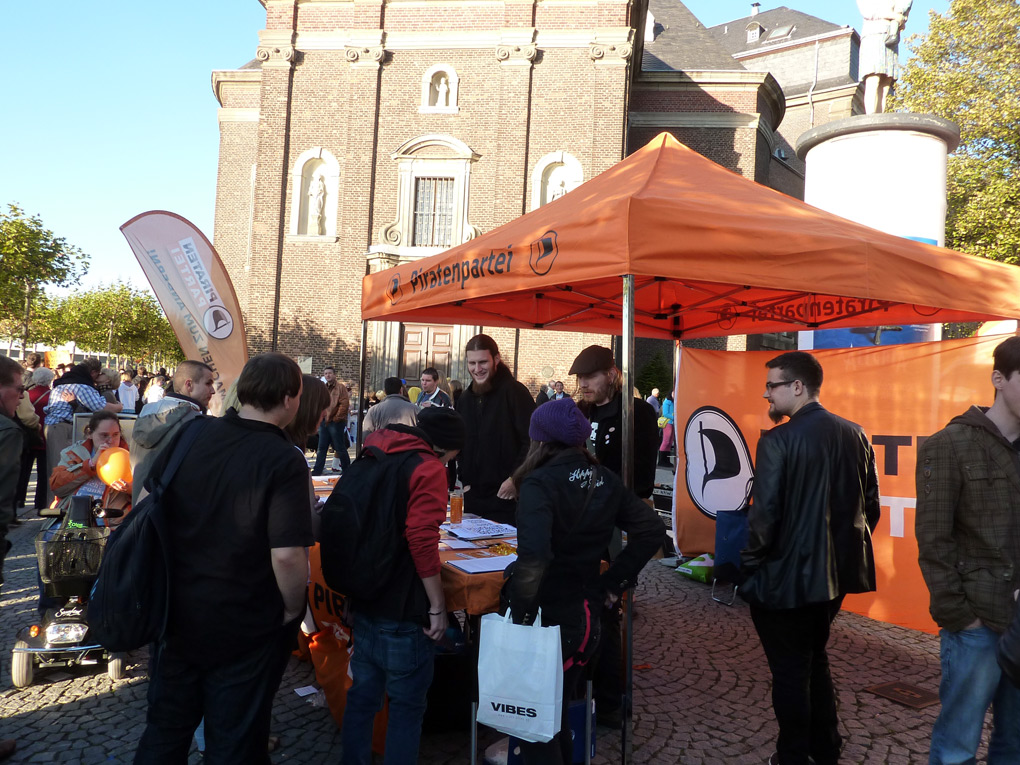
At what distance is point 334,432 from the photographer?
36.1 feet

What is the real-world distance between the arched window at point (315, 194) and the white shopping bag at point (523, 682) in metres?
19.5

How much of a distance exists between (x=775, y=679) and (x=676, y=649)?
1861 millimetres

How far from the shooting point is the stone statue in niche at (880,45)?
7211 mm

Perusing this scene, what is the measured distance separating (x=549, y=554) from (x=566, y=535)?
150 mm

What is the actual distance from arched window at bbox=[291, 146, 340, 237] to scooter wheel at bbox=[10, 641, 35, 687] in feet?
58.2

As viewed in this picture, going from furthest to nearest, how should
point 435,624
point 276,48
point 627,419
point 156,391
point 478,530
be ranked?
point 276,48 → point 156,391 → point 478,530 → point 627,419 → point 435,624

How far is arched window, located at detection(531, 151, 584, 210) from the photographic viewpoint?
19.5 m

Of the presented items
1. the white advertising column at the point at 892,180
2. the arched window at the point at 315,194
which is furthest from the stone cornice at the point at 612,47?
the white advertising column at the point at 892,180

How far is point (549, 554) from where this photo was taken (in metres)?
2.49

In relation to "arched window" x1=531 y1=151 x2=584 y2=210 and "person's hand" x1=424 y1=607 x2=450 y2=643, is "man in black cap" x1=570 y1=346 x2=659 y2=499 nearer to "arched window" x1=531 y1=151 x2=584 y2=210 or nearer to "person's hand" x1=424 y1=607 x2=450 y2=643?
"person's hand" x1=424 y1=607 x2=450 y2=643

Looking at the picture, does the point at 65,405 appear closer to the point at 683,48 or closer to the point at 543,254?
the point at 543,254

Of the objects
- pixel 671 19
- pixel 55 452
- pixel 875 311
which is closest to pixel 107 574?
pixel 875 311

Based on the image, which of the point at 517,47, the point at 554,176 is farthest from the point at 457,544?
the point at 517,47

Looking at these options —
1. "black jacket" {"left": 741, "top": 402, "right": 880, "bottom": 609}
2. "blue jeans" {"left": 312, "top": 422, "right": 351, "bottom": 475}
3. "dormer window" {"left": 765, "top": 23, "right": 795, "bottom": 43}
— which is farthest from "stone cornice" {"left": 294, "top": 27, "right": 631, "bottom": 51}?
"dormer window" {"left": 765, "top": 23, "right": 795, "bottom": 43}
